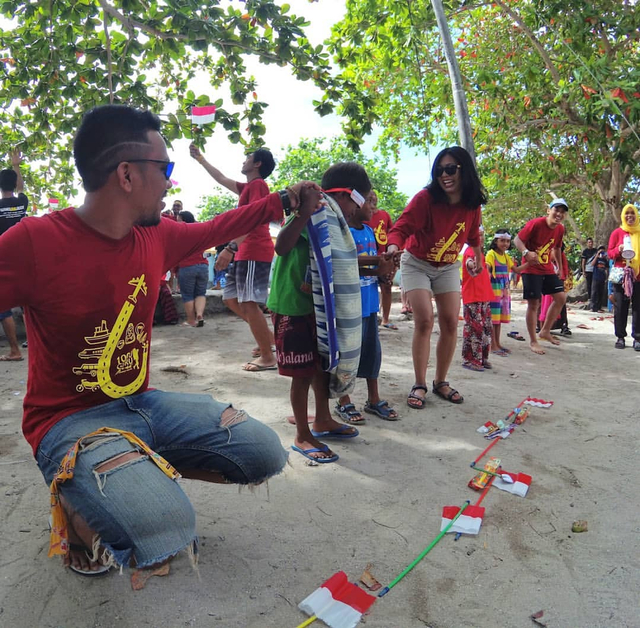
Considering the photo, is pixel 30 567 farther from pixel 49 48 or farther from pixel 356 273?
pixel 49 48

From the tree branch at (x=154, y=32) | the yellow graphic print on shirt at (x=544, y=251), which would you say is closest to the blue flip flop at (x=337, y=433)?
the tree branch at (x=154, y=32)

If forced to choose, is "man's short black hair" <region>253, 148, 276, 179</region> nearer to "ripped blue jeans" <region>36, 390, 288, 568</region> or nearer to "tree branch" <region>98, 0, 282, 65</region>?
"tree branch" <region>98, 0, 282, 65</region>

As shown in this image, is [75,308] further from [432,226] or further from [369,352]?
[432,226]

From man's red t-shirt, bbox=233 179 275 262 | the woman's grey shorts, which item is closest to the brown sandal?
the woman's grey shorts

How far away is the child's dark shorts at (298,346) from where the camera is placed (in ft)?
9.18

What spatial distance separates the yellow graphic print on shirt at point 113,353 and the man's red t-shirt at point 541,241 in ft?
17.9

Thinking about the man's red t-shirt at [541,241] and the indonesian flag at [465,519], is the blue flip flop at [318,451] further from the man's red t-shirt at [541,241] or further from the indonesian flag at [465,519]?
the man's red t-shirt at [541,241]

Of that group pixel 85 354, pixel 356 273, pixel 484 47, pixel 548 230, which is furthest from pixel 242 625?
pixel 484 47

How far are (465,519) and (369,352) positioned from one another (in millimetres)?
1511

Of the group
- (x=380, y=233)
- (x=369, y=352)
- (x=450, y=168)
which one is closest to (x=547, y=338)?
(x=380, y=233)

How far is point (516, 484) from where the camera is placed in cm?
253

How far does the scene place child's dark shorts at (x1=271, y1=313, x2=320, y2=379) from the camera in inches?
110

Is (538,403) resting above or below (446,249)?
below

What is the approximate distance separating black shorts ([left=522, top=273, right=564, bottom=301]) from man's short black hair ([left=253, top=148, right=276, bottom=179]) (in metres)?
3.66
